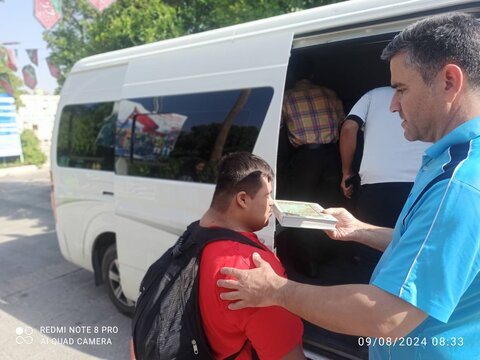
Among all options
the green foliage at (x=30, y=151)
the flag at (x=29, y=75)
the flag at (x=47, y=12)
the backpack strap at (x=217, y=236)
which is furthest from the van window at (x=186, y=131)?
the green foliage at (x=30, y=151)

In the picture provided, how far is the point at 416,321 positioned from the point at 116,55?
3.33 meters

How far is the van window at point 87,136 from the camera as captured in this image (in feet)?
11.3

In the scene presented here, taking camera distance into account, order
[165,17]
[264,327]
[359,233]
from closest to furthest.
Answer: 1. [264,327]
2. [359,233]
3. [165,17]

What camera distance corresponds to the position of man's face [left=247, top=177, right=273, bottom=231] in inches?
53.5

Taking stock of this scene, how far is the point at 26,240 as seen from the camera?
20.4ft

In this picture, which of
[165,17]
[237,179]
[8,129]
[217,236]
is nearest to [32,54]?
[8,129]

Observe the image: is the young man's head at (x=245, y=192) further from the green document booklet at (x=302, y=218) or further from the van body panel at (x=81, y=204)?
the van body panel at (x=81, y=204)

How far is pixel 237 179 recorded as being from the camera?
135 cm

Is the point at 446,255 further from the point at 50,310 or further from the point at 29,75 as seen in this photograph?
the point at 29,75

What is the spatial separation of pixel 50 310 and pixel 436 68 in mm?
4075

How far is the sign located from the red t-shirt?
60.1 feet

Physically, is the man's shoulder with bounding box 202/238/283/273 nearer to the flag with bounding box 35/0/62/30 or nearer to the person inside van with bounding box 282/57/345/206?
the person inside van with bounding box 282/57/345/206

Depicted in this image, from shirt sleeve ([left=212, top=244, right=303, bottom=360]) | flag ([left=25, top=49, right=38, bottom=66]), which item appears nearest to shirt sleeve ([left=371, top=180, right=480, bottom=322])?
shirt sleeve ([left=212, top=244, right=303, bottom=360])

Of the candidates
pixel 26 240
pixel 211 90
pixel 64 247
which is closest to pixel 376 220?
pixel 211 90
